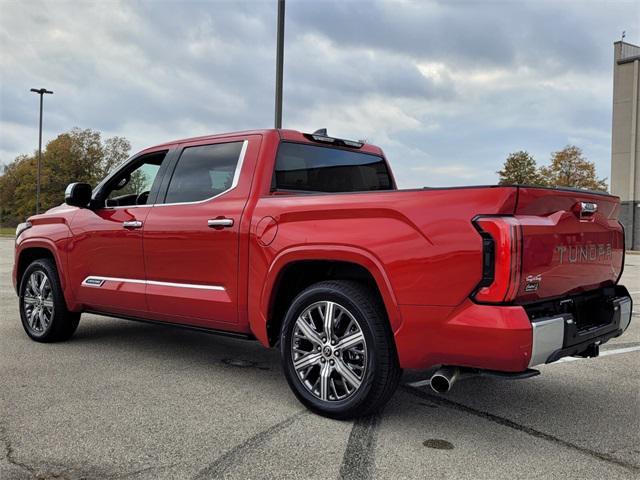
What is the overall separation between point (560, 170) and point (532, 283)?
43.2 metres

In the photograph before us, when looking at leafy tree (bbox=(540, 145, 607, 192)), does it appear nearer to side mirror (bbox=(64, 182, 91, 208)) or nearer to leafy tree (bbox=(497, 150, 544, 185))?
leafy tree (bbox=(497, 150, 544, 185))

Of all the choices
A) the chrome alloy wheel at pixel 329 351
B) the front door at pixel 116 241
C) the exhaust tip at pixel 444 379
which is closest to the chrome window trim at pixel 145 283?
the front door at pixel 116 241

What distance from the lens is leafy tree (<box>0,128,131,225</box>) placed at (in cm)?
5203

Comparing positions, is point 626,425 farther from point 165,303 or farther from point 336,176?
point 165,303

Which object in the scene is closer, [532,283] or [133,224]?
[532,283]

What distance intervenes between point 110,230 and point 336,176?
2.04 meters

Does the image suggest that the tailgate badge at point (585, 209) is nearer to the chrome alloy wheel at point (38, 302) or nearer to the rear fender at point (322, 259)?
the rear fender at point (322, 259)

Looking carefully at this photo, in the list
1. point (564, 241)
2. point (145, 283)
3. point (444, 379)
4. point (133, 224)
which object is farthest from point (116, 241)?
point (564, 241)

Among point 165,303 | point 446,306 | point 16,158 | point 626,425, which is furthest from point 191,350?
point 16,158

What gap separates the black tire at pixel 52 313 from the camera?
5.78m

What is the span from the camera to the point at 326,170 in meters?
4.96

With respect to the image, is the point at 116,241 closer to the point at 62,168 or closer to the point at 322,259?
the point at 322,259

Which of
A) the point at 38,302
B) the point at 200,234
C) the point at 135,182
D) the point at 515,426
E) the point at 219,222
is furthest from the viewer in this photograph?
the point at 38,302

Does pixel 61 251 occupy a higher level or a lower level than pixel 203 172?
lower
